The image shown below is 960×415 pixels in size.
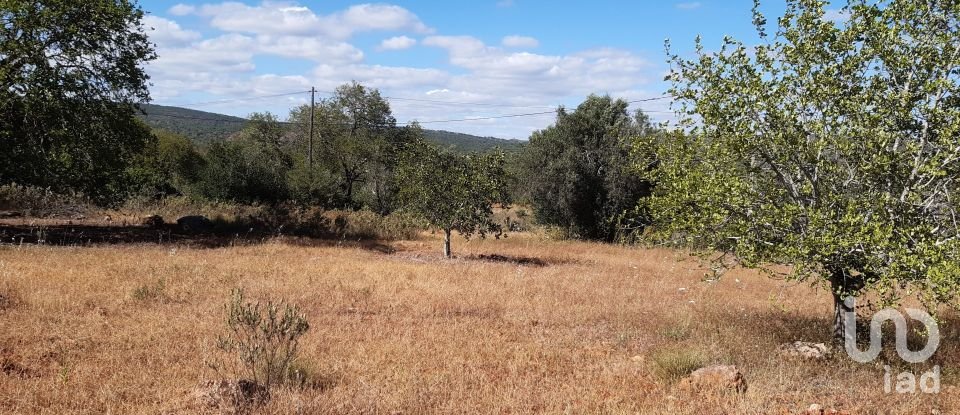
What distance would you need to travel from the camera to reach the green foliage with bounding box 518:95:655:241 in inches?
1142

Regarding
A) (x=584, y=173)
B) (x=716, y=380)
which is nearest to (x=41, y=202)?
(x=584, y=173)

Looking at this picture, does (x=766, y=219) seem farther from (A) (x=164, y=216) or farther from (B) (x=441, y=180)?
(A) (x=164, y=216)

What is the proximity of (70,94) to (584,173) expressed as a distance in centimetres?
2194

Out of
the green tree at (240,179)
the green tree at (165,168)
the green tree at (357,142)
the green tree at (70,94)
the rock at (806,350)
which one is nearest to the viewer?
the rock at (806,350)

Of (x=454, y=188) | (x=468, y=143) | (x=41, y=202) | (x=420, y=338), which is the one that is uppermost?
(x=468, y=143)

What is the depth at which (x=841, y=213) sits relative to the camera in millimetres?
7523

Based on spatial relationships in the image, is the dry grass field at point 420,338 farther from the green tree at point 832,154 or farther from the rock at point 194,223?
the rock at point 194,223

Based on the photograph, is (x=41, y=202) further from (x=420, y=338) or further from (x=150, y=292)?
(x=420, y=338)

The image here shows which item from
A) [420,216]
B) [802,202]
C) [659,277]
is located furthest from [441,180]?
[802,202]

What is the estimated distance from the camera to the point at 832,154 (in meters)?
7.92

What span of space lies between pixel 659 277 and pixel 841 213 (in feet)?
30.9

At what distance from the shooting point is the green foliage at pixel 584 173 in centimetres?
2902

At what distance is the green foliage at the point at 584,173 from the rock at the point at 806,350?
1987 cm

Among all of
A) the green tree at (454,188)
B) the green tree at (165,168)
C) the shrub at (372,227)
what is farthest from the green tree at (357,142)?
the green tree at (454,188)
